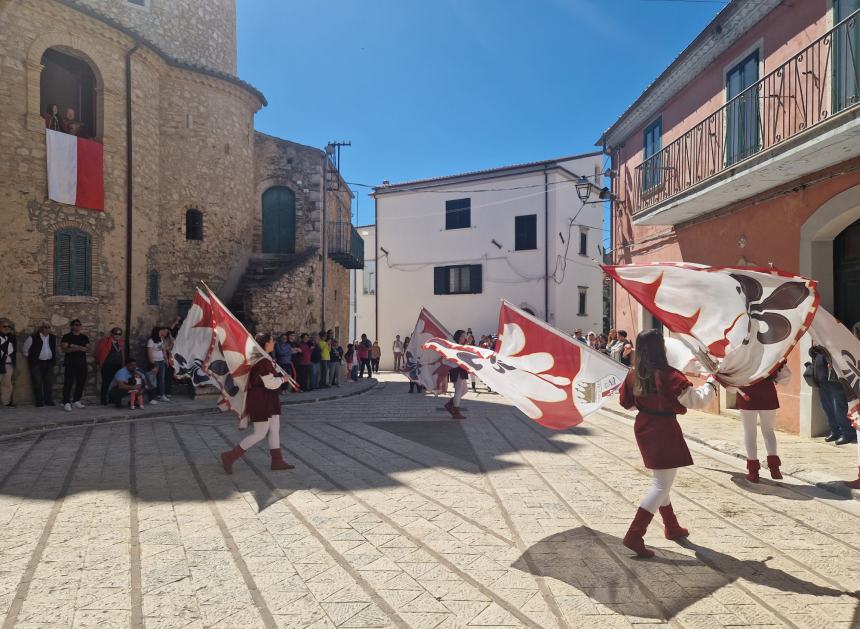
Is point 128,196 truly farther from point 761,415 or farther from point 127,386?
point 761,415

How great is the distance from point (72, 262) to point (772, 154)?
14.5 metres

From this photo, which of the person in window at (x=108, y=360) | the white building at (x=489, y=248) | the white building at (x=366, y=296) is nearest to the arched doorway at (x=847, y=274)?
the person in window at (x=108, y=360)

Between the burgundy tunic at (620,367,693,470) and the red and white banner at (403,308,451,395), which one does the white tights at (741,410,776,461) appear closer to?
the burgundy tunic at (620,367,693,470)

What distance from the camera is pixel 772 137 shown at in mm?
9984

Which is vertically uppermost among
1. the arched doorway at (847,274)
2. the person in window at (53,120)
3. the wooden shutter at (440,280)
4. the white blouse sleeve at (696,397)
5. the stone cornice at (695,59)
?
the stone cornice at (695,59)

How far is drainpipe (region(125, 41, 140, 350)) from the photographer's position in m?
15.1

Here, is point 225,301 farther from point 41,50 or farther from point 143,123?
point 41,50

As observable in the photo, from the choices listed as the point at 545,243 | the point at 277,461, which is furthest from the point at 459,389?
the point at 545,243

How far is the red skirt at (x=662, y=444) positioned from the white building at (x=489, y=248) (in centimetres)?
2365

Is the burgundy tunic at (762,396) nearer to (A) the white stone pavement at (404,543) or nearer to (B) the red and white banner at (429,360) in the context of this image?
(A) the white stone pavement at (404,543)

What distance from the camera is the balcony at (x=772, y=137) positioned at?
802cm

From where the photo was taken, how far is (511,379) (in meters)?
5.53

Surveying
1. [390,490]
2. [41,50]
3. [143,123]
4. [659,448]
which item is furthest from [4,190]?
[659,448]

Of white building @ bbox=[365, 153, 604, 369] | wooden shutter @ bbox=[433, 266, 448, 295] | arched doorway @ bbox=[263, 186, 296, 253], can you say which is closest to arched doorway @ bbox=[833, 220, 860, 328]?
arched doorway @ bbox=[263, 186, 296, 253]
